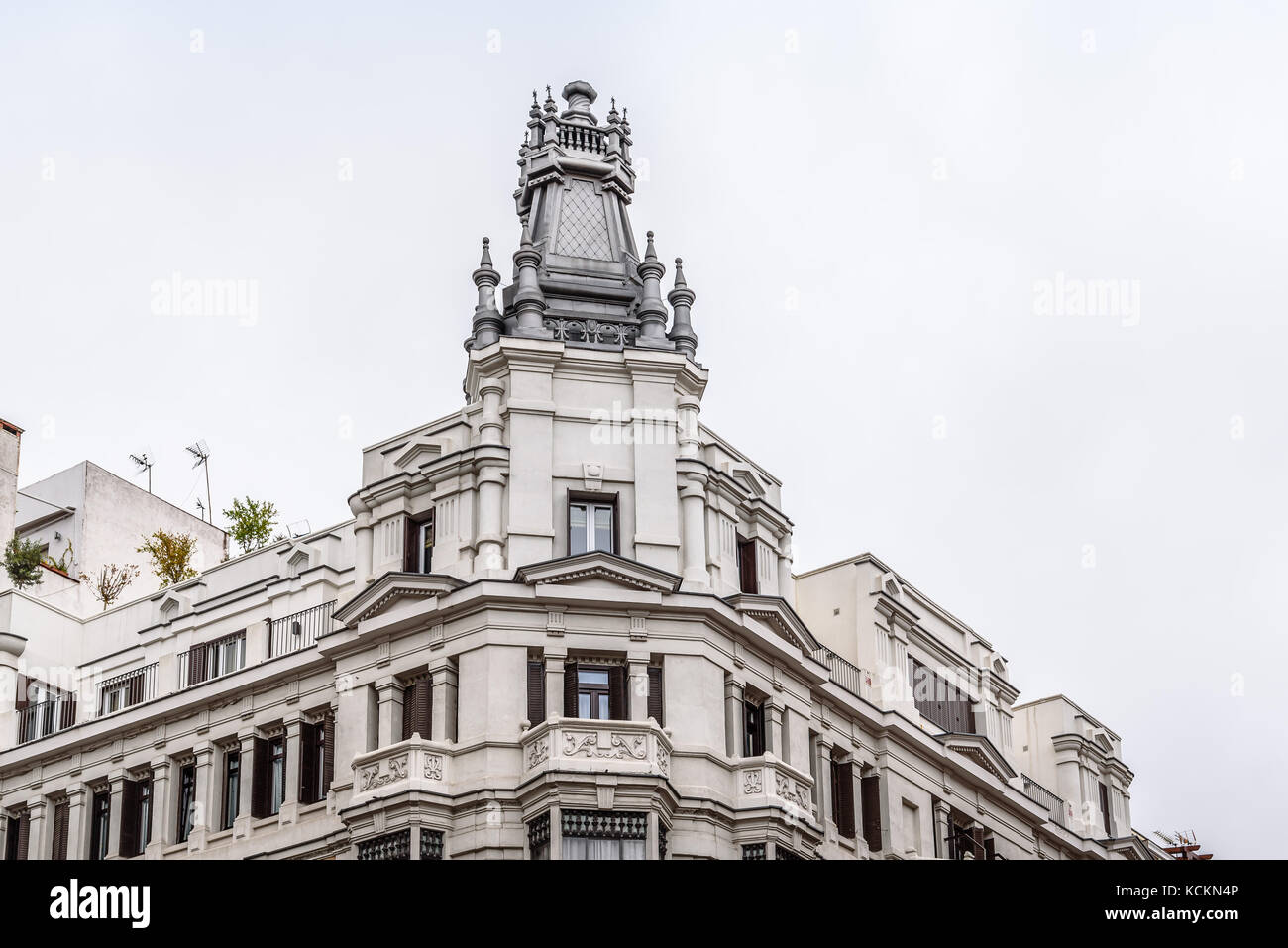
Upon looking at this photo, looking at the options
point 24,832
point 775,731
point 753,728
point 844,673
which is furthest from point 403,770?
point 24,832

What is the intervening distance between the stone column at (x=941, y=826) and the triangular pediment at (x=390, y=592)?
15684 millimetres

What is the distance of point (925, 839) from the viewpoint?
5822 cm

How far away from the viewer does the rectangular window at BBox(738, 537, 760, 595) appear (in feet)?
181

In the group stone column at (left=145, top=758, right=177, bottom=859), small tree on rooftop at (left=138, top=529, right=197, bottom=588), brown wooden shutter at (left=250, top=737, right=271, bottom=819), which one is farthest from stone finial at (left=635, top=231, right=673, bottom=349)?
small tree on rooftop at (left=138, top=529, right=197, bottom=588)

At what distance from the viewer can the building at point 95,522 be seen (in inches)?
2867

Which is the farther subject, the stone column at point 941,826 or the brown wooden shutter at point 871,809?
the stone column at point 941,826

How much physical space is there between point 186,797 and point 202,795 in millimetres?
1234

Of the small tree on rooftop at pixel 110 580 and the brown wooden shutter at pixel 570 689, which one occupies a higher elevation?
the small tree on rooftop at pixel 110 580

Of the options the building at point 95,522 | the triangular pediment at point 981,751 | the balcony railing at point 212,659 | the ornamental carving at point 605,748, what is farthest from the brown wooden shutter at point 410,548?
the building at point 95,522

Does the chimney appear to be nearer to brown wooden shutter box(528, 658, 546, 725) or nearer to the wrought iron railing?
brown wooden shutter box(528, 658, 546, 725)

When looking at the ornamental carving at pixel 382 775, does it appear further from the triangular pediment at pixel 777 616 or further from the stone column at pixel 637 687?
the triangular pediment at pixel 777 616

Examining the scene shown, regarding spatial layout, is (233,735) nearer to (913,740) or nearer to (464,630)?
(464,630)

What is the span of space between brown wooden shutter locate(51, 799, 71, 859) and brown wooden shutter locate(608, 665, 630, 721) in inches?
633
